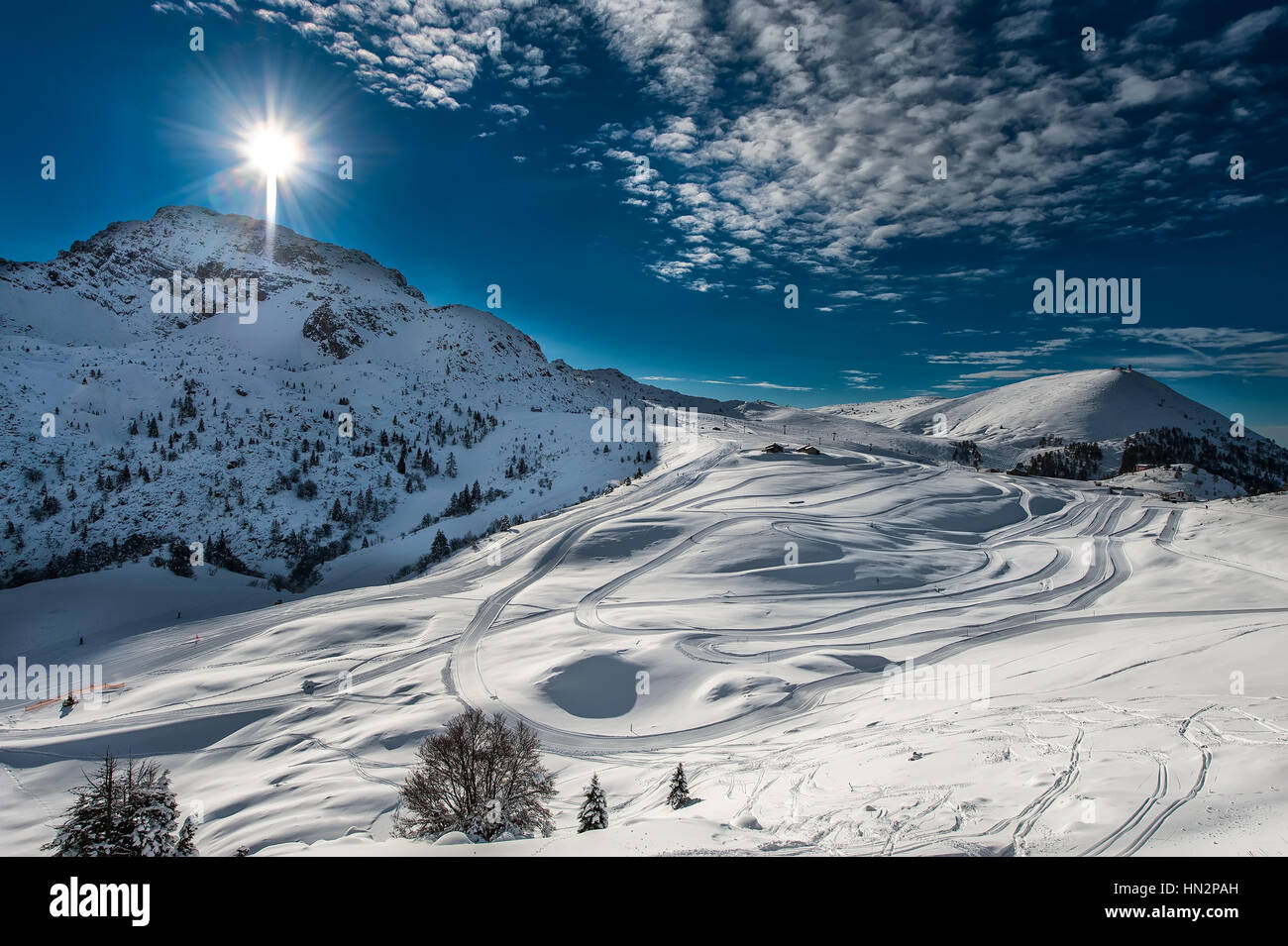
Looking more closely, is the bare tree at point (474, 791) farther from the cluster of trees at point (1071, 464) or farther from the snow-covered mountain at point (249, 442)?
the cluster of trees at point (1071, 464)

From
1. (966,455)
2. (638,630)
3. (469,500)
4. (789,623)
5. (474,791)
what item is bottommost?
(638,630)

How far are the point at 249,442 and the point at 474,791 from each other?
4151 inches

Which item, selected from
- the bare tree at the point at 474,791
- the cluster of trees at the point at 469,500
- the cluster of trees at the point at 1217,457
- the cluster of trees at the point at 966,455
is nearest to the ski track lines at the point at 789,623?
the bare tree at the point at 474,791

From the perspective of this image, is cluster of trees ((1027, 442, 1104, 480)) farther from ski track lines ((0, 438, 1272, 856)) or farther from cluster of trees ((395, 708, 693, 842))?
cluster of trees ((395, 708, 693, 842))

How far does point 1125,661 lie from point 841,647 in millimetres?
13379

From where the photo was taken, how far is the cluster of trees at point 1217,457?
127 metres

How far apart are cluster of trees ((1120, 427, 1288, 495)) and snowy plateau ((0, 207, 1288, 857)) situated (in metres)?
56.4

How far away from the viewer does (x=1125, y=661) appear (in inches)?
879

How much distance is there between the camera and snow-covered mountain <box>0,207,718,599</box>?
75.4 m

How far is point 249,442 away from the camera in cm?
9550

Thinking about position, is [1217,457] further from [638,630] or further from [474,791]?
[474,791]

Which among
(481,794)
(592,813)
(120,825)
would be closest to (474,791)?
(481,794)

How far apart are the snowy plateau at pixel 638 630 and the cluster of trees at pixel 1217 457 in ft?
185
